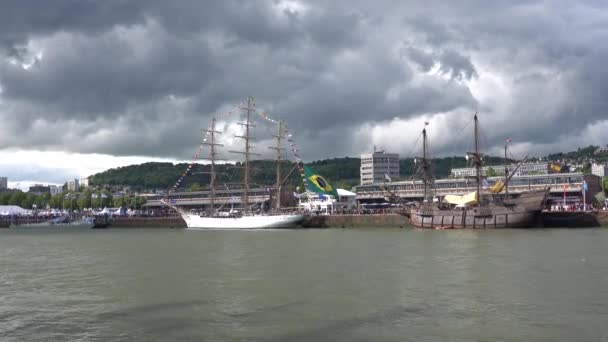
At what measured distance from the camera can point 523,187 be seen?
140 metres

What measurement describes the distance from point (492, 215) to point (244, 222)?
45036 millimetres

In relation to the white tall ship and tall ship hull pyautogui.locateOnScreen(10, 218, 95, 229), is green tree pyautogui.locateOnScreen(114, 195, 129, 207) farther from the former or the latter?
the white tall ship

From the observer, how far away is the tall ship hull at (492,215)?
79.2 meters

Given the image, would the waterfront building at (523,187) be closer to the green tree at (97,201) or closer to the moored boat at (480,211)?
the moored boat at (480,211)

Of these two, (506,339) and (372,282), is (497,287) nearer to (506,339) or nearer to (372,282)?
(372,282)

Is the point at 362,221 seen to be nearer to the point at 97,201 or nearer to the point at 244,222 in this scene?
the point at 244,222

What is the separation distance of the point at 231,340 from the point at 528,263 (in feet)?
74.1

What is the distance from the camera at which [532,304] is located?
23156 millimetres

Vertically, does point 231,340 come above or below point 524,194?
below

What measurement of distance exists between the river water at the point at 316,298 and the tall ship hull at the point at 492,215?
122 feet

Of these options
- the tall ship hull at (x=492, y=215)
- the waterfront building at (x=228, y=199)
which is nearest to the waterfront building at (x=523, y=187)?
the waterfront building at (x=228, y=199)

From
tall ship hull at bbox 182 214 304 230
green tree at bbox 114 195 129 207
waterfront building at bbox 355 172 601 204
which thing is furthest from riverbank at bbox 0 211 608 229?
Result: green tree at bbox 114 195 129 207

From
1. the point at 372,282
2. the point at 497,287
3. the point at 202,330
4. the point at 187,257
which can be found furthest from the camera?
the point at 187,257

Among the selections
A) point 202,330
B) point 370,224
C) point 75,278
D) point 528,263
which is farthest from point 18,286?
point 370,224
